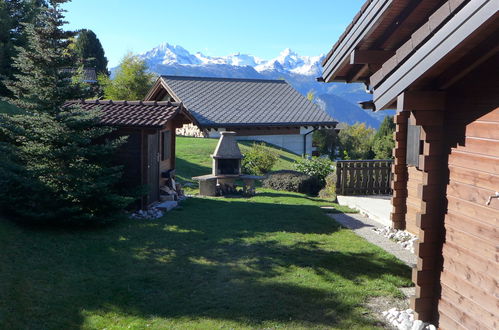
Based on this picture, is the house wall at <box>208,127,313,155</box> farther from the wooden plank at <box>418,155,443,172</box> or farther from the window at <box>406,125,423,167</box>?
the wooden plank at <box>418,155,443,172</box>

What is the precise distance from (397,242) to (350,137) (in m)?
25.8

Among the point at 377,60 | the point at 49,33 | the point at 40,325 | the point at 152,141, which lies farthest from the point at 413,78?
the point at 152,141

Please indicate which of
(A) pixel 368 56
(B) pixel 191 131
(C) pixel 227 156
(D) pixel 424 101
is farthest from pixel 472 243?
(B) pixel 191 131

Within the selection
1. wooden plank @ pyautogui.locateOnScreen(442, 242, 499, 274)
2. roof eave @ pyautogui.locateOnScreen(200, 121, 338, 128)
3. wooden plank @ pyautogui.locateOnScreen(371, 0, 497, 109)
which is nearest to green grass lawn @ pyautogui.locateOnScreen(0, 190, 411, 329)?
wooden plank @ pyautogui.locateOnScreen(442, 242, 499, 274)

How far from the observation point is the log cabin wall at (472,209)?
4473 millimetres

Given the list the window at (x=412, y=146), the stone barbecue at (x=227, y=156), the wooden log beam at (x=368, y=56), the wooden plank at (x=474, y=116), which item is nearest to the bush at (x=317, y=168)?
the stone barbecue at (x=227, y=156)

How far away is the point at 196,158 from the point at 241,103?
1125cm

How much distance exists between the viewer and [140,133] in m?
11.7

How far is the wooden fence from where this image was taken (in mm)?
14875

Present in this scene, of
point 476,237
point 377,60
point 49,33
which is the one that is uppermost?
point 49,33

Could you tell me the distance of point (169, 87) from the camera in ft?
102

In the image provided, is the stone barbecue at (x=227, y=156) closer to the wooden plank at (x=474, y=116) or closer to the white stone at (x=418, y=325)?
the white stone at (x=418, y=325)

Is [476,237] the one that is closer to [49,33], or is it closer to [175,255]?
[175,255]

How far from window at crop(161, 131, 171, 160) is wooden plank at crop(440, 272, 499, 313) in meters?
9.99
